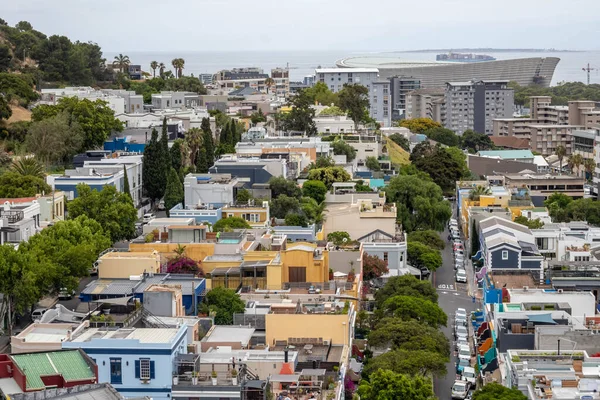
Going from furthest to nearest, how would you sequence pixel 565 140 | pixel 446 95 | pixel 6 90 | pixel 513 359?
pixel 446 95, pixel 565 140, pixel 6 90, pixel 513 359

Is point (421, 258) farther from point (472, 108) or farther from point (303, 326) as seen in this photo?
point (472, 108)

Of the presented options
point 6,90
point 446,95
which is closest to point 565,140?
point 446,95

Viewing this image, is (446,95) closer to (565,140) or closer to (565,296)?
(565,140)

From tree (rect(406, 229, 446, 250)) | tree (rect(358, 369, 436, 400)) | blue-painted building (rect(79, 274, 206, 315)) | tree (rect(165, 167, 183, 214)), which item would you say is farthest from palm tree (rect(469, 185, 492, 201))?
tree (rect(358, 369, 436, 400))

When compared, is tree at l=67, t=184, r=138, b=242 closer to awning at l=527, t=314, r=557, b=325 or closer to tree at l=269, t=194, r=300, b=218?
tree at l=269, t=194, r=300, b=218

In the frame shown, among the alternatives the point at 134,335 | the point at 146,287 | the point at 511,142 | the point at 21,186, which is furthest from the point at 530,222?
the point at 511,142

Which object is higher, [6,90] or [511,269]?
[6,90]

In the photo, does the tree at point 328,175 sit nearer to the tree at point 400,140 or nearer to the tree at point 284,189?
the tree at point 284,189
